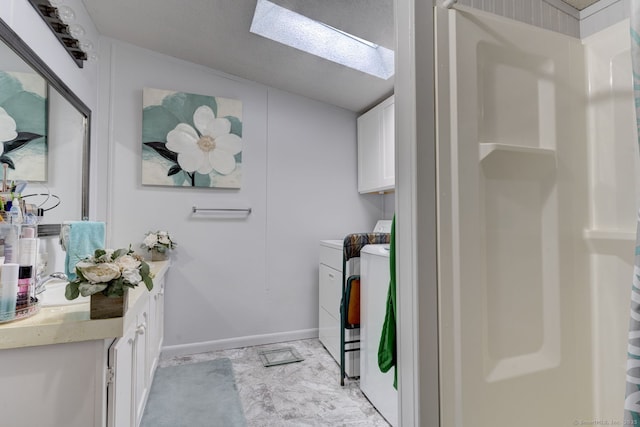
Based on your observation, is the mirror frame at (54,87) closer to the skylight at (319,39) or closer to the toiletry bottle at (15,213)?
the toiletry bottle at (15,213)

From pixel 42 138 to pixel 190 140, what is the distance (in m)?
1.16

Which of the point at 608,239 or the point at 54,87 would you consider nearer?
the point at 608,239

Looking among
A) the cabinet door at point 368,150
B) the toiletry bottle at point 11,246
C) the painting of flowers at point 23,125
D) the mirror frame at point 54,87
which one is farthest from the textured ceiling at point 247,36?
the toiletry bottle at point 11,246

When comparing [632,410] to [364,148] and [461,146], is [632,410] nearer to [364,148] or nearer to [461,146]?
[461,146]

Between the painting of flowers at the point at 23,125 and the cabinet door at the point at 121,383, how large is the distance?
0.86 m

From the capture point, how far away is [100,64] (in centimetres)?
243

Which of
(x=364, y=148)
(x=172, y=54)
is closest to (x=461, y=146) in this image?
(x=364, y=148)

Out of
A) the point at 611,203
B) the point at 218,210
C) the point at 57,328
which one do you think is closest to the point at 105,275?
the point at 57,328

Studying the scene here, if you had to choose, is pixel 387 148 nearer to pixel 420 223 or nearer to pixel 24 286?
pixel 420 223

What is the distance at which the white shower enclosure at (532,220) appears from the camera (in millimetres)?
936

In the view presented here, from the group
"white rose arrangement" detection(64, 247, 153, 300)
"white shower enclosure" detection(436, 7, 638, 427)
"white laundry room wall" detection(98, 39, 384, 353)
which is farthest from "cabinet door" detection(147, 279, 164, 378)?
"white shower enclosure" detection(436, 7, 638, 427)

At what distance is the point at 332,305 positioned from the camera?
102 inches

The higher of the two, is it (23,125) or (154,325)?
(23,125)

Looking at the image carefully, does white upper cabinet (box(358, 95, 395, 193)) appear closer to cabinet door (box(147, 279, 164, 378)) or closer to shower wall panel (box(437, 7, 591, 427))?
shower wall panel (box(437, 7, 591, 427))
